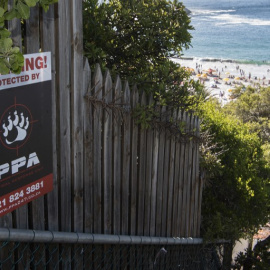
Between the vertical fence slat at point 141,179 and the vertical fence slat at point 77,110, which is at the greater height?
the vertical fence slat at point 77,110

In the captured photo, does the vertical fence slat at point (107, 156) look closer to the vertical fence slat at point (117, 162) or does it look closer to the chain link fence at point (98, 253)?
the vertical fence slat at point (117, 162)

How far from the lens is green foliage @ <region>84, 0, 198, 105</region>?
14.0 feet

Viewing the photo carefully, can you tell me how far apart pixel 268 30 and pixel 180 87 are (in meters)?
122

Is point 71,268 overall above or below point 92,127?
below

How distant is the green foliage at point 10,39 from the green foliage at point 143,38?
179 cm

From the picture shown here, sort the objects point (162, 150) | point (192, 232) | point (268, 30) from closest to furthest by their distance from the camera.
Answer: point (162, 150), point (192, 232), point (268, 30)

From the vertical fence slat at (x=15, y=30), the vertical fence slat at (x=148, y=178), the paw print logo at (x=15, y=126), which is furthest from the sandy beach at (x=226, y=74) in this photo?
the vertical fence slat at (x=15, y=30)

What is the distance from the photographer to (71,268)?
3.37 metres

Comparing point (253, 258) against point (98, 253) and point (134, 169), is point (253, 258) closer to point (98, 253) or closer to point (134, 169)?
point (134, 169)

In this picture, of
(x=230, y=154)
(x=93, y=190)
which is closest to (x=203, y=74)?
(x=230, y=154)

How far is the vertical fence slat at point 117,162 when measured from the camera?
349 centimetres

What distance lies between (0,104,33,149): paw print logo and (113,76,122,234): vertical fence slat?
0.95 meters

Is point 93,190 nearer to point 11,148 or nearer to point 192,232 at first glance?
point 11,148

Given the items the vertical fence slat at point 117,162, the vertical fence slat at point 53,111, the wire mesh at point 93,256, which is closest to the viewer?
the vertical fence slat at point 53,111
